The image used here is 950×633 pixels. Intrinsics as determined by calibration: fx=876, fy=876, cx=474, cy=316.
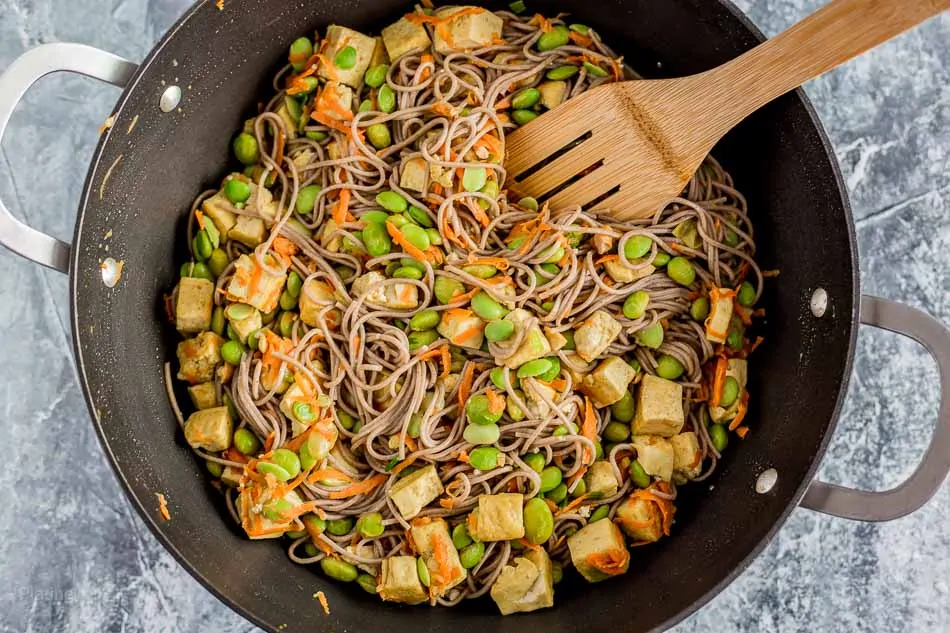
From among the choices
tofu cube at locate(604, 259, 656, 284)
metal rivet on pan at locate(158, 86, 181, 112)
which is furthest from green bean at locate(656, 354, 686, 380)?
metal rivet on pan at locate(158, 86, 181, 112)

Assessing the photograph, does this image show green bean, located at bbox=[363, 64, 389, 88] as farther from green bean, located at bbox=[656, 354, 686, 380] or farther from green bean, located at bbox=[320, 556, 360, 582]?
green bean, located at bbox=[320, 556, 360, 582]

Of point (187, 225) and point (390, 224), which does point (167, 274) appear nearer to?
point (187, 225)

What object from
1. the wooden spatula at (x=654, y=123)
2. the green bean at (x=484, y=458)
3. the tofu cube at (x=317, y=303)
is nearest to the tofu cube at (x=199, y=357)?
the tofu cube at (x=317, y=303)

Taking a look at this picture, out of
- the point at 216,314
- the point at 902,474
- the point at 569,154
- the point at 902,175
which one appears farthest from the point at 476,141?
the point at 902,474

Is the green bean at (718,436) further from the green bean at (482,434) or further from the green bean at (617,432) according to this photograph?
the green bean at (482,434)

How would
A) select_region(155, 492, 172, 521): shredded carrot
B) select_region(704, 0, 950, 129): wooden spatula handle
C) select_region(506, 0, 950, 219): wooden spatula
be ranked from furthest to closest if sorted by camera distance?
select_region(155, 492, 172, 521): shredded carrot
select_region(506, 0, 950, 219): wooden spatula
select_region(704, 0, 950, 129): wooden spatula handle

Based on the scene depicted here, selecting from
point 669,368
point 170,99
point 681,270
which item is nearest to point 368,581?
point 669,368
